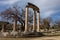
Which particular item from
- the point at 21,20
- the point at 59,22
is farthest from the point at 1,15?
the point at 59,22

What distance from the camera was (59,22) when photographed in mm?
94938

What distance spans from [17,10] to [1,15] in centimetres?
690

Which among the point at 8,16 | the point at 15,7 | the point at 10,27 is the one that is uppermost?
the point at 15,7

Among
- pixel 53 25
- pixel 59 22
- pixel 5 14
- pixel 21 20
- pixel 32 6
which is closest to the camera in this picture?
pixel 32 6

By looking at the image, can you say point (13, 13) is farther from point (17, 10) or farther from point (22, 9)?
point (22, 9)

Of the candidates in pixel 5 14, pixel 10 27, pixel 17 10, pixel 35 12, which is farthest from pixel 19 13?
pixel 10 27

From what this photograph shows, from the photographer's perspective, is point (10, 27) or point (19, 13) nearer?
point (19, 13)

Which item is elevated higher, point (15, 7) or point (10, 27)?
point (15, 7)

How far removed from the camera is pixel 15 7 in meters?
48.3

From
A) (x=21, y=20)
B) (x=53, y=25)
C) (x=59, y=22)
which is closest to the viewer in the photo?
(x=21, y=20)

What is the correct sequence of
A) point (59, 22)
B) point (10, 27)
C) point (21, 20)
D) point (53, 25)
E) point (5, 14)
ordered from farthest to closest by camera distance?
1. point (59, 22)
2. point (53, 25)
3. point (10, 27)
4. point (5, 14)
5. point (21, 20)

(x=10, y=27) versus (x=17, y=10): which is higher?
(x=17, y=10)

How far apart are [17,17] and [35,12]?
7.33m

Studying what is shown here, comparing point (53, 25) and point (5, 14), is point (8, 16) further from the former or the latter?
point (53, 25)
